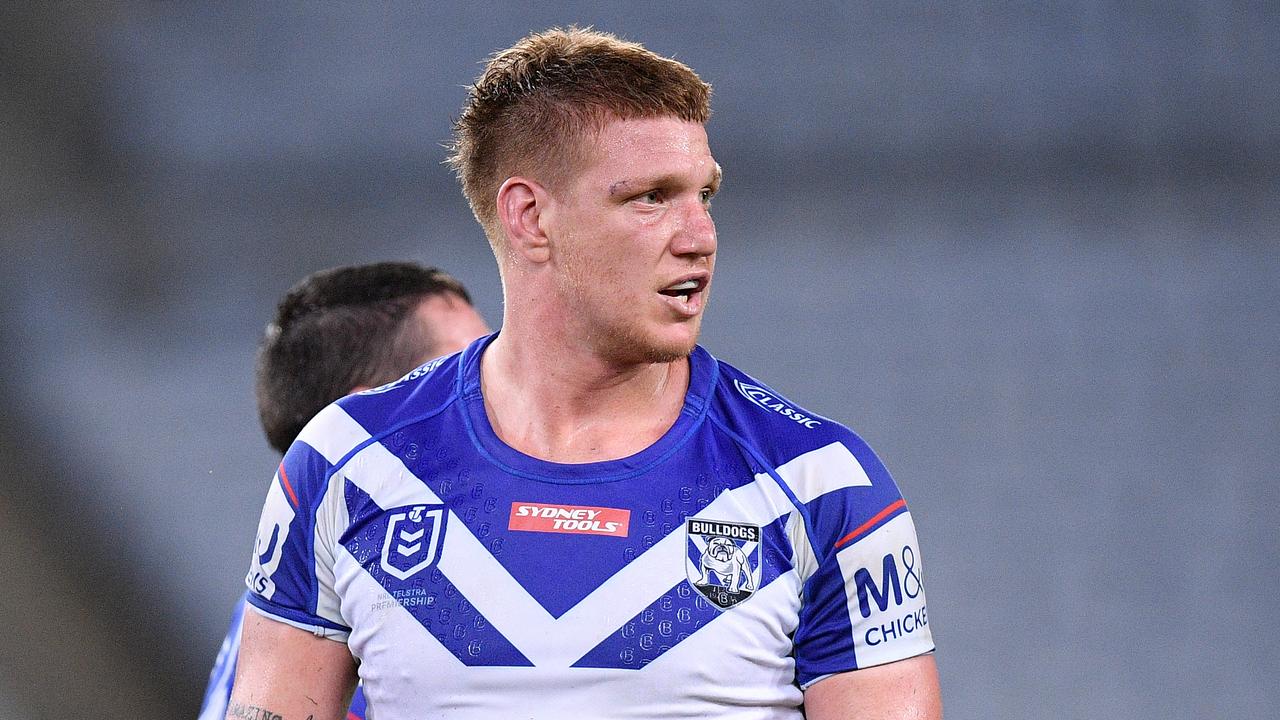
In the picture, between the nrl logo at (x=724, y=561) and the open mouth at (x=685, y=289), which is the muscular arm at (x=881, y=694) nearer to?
the nrl logo at (x=724, y=561)

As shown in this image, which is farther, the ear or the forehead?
the ear

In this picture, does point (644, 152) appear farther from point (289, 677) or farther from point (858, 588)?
point (289, 677)

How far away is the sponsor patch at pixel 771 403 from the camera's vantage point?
6.79 feet

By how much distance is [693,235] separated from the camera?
6.57 ft

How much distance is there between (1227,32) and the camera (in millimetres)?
6367

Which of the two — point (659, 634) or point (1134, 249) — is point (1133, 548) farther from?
A: point (659, 634)

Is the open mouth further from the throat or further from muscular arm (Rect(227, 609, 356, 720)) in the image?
muscular arm (Rect(227, 609, 356, 720))

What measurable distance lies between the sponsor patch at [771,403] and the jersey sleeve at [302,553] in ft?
2.13

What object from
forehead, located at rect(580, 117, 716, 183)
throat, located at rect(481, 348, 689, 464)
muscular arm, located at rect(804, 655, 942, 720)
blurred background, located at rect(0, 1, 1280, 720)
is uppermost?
blurred background, located at rect(0, 1, 1280, 720)

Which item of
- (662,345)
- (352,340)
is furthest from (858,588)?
(352,340)

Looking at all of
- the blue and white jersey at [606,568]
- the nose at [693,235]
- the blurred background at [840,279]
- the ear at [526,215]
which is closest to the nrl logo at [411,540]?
the blue and white jersey at [606,568]

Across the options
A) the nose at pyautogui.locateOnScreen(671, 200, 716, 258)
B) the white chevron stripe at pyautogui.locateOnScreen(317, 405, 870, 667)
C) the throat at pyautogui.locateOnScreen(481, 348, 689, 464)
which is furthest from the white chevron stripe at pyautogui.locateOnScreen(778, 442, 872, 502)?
the nose at pyautogui.locateOnScreen(671, 200, 716, 258)

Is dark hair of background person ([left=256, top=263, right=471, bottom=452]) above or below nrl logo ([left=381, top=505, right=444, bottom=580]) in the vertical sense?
above

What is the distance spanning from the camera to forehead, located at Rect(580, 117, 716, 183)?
201 centimetres
